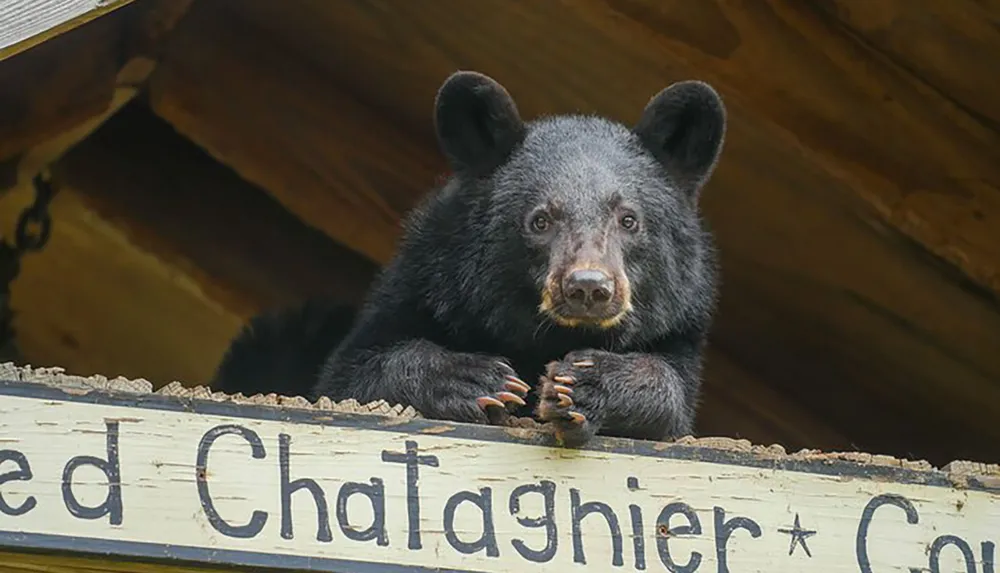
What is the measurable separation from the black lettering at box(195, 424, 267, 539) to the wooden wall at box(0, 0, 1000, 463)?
5.52 feet

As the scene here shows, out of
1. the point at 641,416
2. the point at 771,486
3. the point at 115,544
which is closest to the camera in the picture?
the point at 115,544

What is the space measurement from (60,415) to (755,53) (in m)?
2.08

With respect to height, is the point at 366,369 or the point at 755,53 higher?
the point at 755,53

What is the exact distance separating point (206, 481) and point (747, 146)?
206 centimetres

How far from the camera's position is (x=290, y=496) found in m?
2.79

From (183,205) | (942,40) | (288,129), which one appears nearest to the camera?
(942,40)

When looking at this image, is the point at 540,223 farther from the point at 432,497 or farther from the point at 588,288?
the point at 432,497

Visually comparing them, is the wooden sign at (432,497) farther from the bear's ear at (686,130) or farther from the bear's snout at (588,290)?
the bear's ear at (686,130)

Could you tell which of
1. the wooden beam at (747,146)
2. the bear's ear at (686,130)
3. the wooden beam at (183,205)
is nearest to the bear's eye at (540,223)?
the bear's ear at (686,130)

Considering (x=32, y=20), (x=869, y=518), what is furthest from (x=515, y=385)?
(x=32, y=20)

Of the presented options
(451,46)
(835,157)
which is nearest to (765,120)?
(835,157)

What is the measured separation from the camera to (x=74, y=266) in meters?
5.08

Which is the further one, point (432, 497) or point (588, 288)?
point (588, 288)

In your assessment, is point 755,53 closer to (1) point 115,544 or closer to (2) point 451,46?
(2) point 451,46
